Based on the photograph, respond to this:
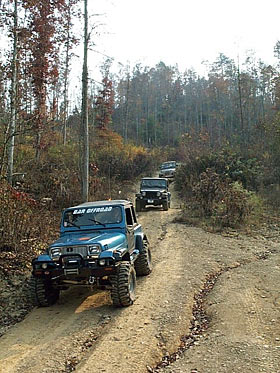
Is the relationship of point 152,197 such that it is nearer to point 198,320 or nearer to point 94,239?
point 94,239

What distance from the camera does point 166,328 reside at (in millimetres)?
6004

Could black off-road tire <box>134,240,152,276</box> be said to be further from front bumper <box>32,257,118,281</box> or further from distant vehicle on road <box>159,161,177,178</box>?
distant vehicle on road <box>159,161,177,178</box>

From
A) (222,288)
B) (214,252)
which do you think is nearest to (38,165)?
(214,252)

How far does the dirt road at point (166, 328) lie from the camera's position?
192 inches

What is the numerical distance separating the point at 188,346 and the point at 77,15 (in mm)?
16633

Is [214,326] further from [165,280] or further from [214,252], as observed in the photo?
[214,252]

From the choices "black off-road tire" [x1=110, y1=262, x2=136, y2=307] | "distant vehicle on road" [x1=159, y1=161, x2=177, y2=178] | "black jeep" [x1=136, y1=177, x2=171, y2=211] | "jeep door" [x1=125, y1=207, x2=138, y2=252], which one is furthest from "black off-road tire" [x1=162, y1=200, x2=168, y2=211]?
"black off-road tire" [x1=110, y1=262, x2=136, y2=307]

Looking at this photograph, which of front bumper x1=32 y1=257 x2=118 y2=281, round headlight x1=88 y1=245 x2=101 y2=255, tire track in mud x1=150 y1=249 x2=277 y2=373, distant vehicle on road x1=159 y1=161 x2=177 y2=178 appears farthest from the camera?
distant vehicle on road x1=159 y1=161 x2=177 y2=178

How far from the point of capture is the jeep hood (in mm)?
6906

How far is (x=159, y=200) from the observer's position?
20.6 meters

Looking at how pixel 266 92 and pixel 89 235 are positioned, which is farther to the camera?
pixel 266 92

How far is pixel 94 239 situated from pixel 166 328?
201 centimetres

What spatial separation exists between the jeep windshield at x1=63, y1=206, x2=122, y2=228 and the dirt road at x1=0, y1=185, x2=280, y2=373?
1.36m

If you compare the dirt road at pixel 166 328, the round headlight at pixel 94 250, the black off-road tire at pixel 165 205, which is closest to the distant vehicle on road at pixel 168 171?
the black off-road tire at pixel 165 205
